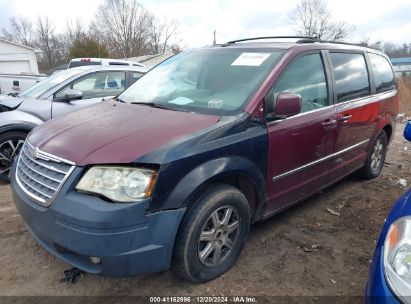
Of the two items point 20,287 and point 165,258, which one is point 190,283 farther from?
point 20,287

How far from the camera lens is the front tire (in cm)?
247

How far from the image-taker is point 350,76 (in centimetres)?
407

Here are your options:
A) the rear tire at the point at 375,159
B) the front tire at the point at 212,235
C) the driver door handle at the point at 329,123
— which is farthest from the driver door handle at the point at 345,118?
the front tire at the point at 212,235

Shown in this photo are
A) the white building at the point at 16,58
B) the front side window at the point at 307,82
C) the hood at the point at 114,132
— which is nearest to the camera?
the hood at the point at 114,132

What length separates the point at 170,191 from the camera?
7.57 ft

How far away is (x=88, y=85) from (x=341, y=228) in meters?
4.39

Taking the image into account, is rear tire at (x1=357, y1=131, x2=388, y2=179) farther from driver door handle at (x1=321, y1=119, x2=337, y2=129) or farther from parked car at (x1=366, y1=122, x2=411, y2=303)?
parked car at (x1=366, y1=122, x2=411, y2=303)

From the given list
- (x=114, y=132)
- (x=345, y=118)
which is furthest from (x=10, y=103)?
(x=345, y=118)

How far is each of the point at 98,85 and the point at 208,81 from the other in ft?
10.8

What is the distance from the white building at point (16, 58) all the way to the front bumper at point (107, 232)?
34509 mm

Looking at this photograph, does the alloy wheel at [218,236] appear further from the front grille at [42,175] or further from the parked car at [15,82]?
the parked car at [15,82]

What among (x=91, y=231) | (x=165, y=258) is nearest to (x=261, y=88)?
(x=165, y=258)

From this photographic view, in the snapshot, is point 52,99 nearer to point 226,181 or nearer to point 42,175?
point 42,175

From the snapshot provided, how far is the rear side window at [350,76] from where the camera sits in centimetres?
382
